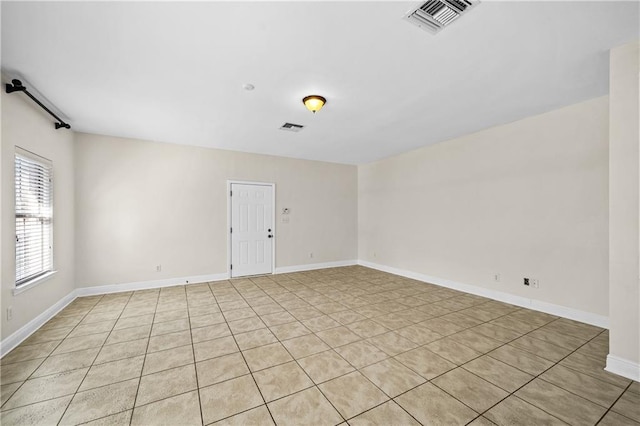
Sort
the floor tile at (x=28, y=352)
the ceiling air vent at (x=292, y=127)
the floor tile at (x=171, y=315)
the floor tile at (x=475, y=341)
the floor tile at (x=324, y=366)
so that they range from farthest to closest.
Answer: the ceiling air vent at (x=292, y=127), the floor tile at (x=171, y=315), the floor tile at (x=475, y=341), the floor tile at (x=28, y=352), the floor tile at (x=324, y=366)

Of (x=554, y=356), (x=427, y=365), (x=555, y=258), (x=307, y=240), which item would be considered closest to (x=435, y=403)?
(x=427, y=365)

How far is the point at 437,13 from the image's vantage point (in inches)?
74.8

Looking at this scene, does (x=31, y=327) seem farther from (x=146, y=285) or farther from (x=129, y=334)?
(x=146, y=285)

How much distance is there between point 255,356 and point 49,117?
13.6ft

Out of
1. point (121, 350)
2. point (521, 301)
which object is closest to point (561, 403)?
point (521, 301)

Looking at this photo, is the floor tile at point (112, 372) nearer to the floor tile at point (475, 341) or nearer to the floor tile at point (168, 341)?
the floor tile at point (168, 341)

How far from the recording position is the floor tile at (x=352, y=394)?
189 cm

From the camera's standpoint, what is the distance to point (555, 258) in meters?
3.64

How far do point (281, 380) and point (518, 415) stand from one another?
1.71 meters

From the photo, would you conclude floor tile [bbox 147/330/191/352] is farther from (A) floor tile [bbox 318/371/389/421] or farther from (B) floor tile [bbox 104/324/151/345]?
(A) floor tile [bbox 318/371/389/421]

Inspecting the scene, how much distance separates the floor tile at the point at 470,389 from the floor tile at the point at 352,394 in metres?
0.54

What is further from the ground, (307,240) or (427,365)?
(307,240)

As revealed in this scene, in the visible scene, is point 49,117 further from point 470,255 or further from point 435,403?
point 470,255

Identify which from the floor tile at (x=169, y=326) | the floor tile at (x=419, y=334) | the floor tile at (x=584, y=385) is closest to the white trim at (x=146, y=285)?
the floor tile at (x=169, y=326)
